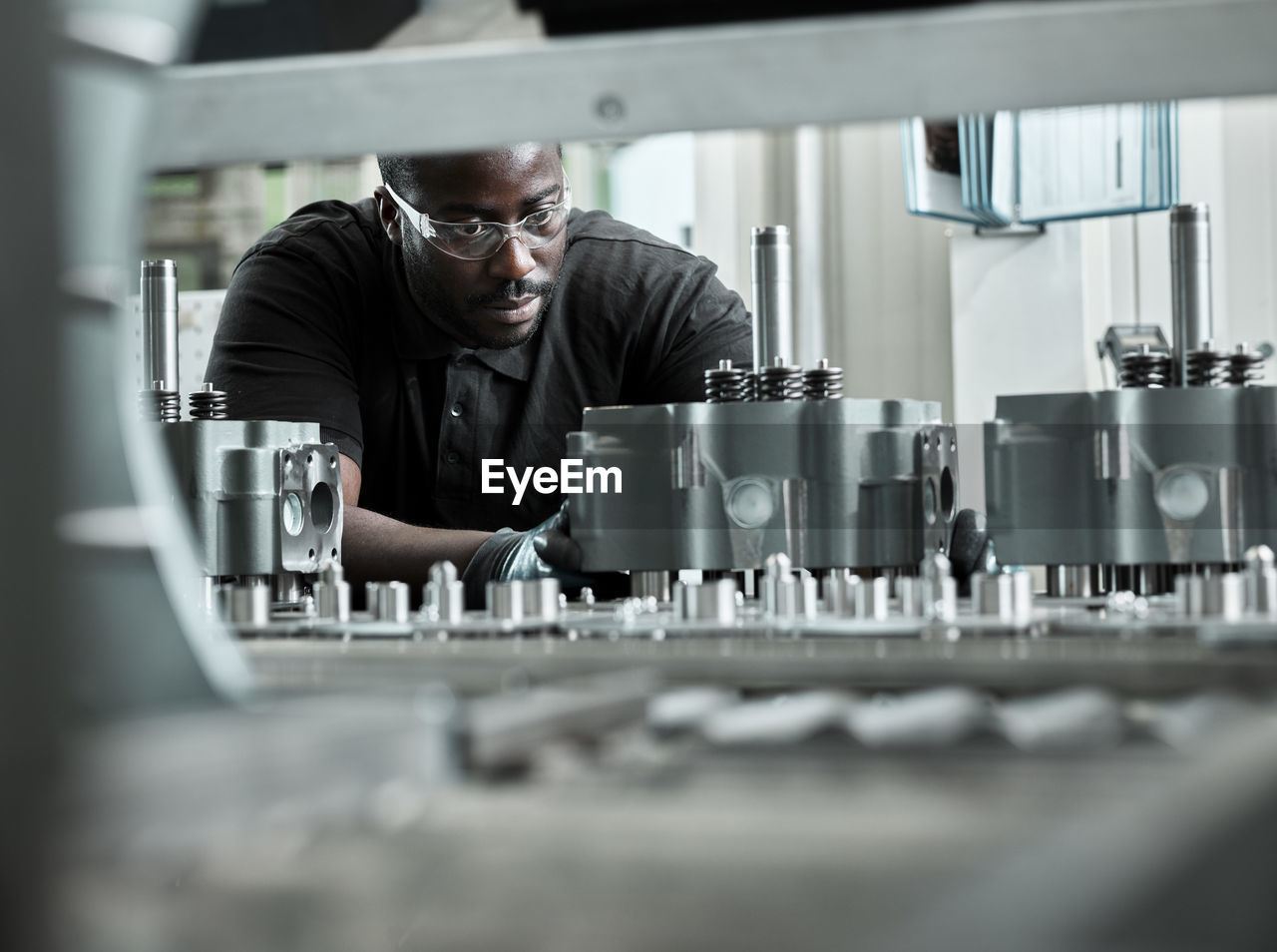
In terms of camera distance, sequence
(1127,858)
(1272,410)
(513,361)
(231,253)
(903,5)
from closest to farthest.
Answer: (1127,858), (903,5), (1272,410), (513,361), (231,253)

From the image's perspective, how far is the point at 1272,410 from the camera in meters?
0.80

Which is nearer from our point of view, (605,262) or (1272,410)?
(1272,410)

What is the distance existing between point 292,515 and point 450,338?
1006 mm

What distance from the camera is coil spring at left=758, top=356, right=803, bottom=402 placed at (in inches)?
36.0

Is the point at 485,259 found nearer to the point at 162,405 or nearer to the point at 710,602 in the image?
the point at 162,405

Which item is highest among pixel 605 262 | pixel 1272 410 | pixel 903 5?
pixel 605 262

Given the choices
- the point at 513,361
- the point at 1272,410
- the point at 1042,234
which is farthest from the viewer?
the point at 1042,234

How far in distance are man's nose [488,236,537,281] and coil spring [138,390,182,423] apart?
0.80 m

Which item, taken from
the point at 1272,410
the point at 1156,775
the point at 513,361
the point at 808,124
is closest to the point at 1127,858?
the point at 1156,775

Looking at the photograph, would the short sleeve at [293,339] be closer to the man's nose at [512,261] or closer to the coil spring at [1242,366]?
the man's nose at [512,261]

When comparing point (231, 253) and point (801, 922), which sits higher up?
point (231, 253)

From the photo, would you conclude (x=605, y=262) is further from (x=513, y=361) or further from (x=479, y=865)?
(x=479, y=865)

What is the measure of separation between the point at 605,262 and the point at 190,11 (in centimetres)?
166

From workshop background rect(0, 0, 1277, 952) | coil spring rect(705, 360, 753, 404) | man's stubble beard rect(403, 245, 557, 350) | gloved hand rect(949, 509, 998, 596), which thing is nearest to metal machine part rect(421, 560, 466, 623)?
workshop background rect(0, 0, 1277, 952)
